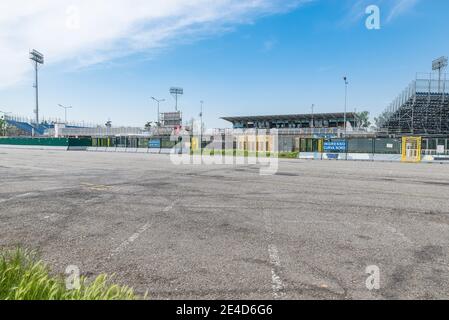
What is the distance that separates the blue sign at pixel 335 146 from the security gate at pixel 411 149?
5175mm

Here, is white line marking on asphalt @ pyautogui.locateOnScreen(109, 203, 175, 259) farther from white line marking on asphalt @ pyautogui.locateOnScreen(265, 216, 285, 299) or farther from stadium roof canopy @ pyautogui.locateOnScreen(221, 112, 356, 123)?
stadium roof canopy @ pyautogui.locateOnScreen(221, 112, 356, 123)

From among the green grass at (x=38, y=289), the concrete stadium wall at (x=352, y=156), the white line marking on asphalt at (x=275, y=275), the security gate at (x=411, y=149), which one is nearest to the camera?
the green grass at (x=38, y=289)

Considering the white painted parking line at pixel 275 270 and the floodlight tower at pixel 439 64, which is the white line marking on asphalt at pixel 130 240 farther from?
the floodlight tower at pixel 439 64

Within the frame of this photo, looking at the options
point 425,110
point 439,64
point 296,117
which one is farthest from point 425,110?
point 296,117

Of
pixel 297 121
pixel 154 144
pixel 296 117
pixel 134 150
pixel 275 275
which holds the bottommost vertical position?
pixel 275 275

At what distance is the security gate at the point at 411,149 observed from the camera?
89.8ft

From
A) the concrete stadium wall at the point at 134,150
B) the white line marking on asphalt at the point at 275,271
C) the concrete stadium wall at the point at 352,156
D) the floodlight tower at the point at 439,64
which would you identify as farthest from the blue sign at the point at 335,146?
the floodlight tower at the point at 439,64

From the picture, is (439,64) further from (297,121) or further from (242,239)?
(242,239)

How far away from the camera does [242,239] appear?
5102 mm

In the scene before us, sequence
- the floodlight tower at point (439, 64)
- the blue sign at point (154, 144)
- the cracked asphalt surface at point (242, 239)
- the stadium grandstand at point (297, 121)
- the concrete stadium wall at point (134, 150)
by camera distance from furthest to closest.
A: the stadium grandstand at point (297, 121), the floodlight tower at point (439, 64), the blue sign at point (154, 144), the concrete stadium wall at point (134, 150), the cracked asphalt surface at point (242, 239)

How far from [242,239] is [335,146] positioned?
28.0 metres
